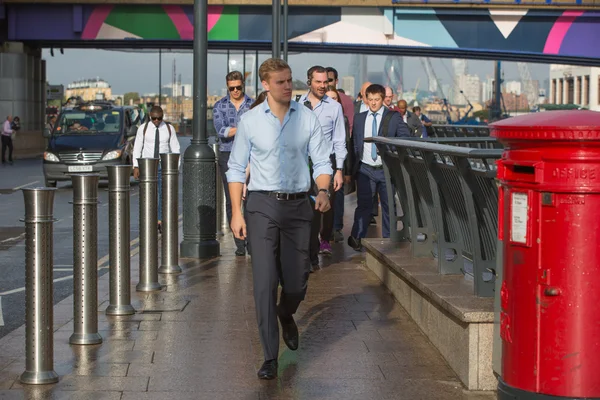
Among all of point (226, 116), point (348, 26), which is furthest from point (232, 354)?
point (348, 26)

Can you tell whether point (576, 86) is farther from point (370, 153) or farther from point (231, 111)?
point (231, 111)

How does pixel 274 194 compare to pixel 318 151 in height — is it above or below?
below

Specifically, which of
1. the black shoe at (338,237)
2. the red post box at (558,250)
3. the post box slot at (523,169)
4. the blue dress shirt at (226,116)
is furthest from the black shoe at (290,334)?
the black shoe at (338,237)

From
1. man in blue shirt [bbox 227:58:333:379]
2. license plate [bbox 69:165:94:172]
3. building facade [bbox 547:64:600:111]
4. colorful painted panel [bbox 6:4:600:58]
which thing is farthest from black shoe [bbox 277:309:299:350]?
building facade [bbox 547:64:600:111]

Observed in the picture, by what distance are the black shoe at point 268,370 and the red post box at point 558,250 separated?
169cm

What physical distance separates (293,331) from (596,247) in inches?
103

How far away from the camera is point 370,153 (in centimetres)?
1298

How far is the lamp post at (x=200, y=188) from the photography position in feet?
40.9

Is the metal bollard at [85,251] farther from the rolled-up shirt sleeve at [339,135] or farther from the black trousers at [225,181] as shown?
the black trousers at [225,181]

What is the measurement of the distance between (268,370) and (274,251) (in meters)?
0.69

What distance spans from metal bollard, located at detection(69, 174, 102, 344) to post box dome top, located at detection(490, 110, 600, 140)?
2.97 metres

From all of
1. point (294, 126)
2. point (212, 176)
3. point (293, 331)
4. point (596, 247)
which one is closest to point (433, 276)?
point (293, 331)

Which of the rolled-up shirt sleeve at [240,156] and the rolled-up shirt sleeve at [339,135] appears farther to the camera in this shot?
the rolled-up shirt sleeve at [339,135]

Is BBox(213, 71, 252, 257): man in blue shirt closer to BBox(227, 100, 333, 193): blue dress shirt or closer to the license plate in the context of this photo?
BBox(227, 100, 333, 193): blue dress shirt
